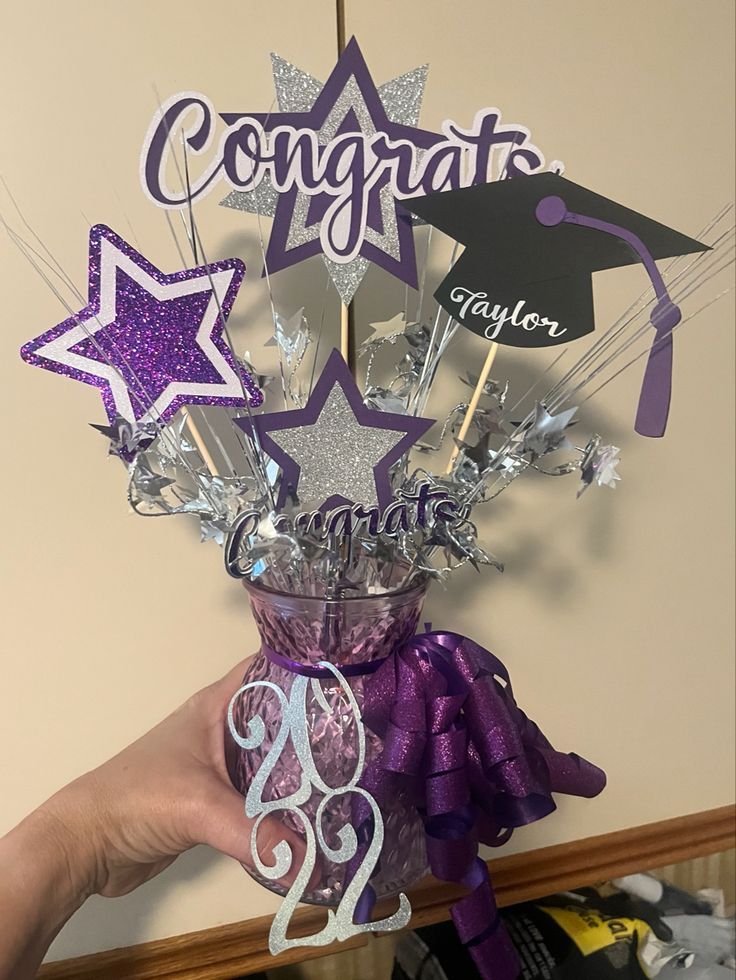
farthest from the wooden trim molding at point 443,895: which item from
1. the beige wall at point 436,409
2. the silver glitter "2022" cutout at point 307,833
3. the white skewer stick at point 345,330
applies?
the white skewer stick at point 345,330

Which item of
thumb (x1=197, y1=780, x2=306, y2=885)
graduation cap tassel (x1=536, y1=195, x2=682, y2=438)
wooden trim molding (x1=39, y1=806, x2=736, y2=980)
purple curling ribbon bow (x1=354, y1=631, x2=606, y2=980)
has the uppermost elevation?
graduation cap tassel (x1=536, y1=195, x2=682, y2=438)

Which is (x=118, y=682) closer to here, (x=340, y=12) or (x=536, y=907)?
(x=536, y=907)

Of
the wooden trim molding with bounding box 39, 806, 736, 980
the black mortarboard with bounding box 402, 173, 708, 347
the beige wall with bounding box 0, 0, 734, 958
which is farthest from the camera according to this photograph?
the wooden trim molding with bounding box 39, 806, 736, 980

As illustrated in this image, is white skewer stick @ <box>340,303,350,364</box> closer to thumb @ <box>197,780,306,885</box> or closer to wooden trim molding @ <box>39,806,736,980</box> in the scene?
thumb @ <box>197,780,306,885</box>

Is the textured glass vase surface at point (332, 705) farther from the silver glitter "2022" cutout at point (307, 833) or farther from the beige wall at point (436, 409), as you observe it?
the beige wall at point (436, 409)

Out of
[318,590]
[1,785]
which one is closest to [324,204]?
[318,590]

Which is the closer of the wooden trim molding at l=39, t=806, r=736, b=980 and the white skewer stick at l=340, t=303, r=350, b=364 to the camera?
the white skewer stick at l=340, t=303, r=350, b=364

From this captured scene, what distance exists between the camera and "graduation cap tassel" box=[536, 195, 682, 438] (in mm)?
491

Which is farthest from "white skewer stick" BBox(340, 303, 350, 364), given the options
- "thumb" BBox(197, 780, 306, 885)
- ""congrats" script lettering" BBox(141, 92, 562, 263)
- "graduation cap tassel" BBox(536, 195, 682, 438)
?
"thumb" BBox(197, 780, 306, 885)

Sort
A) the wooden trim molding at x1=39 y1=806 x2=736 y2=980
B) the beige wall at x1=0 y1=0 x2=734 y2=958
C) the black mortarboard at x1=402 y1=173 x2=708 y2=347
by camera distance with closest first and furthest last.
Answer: the black mortarboard at x1=402 y1=173 x2=708 y2=347 → the beige wall at x1=0 y1=0 x2=734 y2=958 → the wooden trim molding at x1=39 y1=806 x2=736 y2=980

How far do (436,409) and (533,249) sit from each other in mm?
266

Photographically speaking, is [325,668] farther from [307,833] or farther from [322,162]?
[322,162]

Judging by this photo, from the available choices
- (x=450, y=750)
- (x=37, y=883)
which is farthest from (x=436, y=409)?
(x=37, y=883)

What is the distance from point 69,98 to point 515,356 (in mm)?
439
